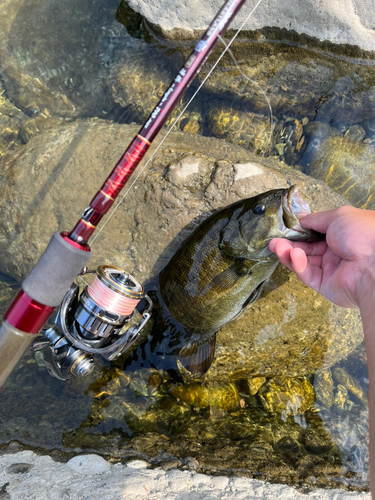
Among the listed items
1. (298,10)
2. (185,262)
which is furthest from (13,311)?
(298,10)

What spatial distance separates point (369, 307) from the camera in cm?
221

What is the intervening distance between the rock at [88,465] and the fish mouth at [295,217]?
2459 millimetres

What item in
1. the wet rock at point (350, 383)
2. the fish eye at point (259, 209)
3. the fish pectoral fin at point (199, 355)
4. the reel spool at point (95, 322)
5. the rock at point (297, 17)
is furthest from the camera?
the wet rock at point (350, 383)

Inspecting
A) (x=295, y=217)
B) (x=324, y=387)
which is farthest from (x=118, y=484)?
(x=324, y=387)

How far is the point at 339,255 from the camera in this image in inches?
107

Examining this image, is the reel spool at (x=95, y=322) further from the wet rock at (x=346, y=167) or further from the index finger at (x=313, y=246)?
the wet rock at (x=346, y=167)

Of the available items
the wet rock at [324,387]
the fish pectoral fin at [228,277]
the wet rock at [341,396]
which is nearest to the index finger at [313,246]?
the fish pectoral fin at [228,277]

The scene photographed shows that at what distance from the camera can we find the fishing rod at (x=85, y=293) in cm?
217

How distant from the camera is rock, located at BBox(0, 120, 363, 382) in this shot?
3.64 meters

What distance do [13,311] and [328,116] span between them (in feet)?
15.1

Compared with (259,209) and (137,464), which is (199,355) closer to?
(137,464)

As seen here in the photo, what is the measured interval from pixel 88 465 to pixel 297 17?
521 centimetres

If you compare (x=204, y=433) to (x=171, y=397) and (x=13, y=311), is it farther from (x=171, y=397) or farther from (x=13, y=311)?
(x=13, y=311)

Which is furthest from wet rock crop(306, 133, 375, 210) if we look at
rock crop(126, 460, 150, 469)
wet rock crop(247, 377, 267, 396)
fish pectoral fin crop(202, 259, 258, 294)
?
rock crop(126, 460, 150, 469)
